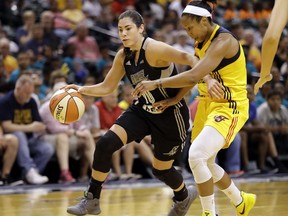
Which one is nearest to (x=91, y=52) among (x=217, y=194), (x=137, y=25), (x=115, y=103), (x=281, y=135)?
(x=115, y=103)

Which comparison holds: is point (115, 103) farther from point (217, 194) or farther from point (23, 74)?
point (217, 194)

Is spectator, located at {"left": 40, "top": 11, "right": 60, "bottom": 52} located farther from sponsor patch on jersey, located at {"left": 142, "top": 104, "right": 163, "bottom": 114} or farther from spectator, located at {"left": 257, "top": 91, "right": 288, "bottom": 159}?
sponsor patch on jersey, located at {"left": 142, "top": 104, "right": 163, "bottom": 114}

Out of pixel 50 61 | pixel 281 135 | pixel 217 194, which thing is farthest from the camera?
pixel 281 135

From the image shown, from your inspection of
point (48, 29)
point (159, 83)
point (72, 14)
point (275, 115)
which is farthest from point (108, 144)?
point (72, 14)

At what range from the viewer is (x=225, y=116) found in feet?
20.4

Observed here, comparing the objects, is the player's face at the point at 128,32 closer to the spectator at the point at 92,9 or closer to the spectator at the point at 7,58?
the spectator at the point at 7,58

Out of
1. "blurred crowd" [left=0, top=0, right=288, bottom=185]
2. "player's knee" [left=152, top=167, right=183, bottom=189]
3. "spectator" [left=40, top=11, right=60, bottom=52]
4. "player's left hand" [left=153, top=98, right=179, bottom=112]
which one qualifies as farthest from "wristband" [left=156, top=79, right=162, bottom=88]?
"spectator" [left=40, top=11, right=60, bottom=52]

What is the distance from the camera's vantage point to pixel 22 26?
14719 millimetres

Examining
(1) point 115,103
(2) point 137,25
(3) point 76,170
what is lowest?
(3) point 76,170

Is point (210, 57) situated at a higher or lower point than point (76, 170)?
higher

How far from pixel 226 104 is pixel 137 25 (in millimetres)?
1078

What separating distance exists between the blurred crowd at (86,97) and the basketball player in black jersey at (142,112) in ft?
8.58

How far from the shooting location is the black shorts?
261 inches

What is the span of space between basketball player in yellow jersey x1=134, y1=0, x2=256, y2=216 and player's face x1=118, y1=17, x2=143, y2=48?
1.71 feet
